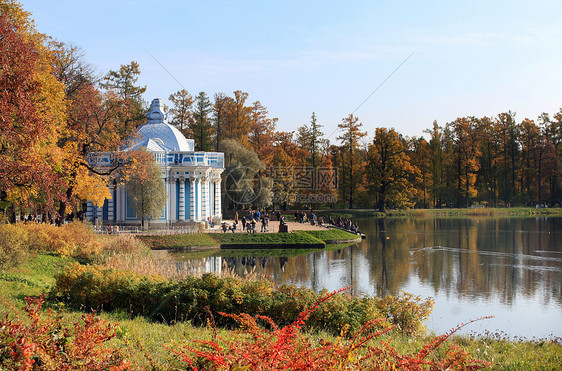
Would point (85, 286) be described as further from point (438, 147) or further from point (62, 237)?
point (438, 147)

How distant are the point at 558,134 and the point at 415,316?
68.8 metres

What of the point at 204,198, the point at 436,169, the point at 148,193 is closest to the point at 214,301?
the point at 148,193

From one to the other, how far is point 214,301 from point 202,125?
45.8 metres

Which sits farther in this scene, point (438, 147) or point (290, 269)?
point (438, 147)

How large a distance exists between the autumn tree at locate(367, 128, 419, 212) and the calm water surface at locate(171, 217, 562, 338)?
22185 millimetres

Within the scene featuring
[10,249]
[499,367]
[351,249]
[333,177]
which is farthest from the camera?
[333,177]

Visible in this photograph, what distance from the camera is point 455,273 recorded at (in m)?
21.1

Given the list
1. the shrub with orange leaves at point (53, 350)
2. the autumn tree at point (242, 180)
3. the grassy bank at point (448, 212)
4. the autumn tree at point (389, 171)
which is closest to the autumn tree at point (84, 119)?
the shrub with orange leaves at point (53, 350)

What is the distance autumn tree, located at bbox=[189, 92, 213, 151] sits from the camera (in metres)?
54.2

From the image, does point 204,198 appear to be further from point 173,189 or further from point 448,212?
point 448,212

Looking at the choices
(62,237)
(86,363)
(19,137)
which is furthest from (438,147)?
(86,363)

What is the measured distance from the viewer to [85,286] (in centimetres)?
1054

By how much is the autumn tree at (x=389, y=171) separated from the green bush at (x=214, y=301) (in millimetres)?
48547

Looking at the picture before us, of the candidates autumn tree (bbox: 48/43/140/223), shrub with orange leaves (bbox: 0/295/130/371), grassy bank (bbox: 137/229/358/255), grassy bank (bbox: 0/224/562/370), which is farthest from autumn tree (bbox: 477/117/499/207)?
shrub with orange leaves (bbox: 0/295/130/371)
